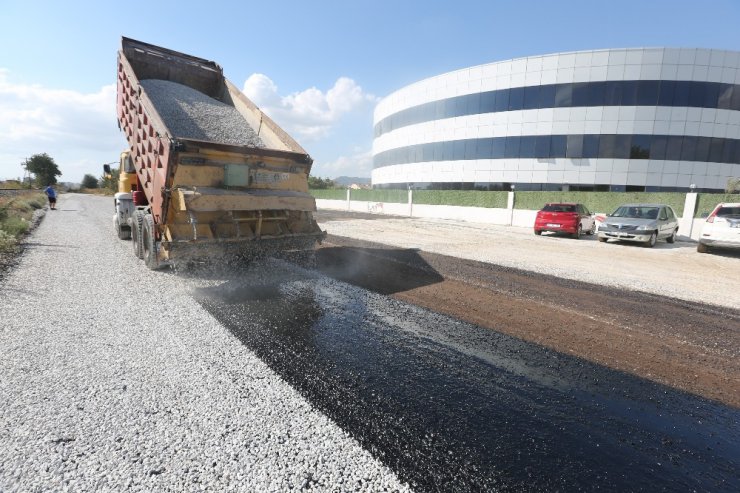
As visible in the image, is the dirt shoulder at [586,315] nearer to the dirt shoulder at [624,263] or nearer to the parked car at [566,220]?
the dirt shoulder at [624,263]

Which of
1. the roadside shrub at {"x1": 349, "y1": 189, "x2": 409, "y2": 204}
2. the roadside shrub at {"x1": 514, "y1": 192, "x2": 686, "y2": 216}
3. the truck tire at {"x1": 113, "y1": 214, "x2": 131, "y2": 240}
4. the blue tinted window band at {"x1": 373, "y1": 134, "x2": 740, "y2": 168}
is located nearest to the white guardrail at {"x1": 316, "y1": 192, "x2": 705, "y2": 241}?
the roadside shrub at {"x1": 349, "y1": 189, "x2": 409, "y2": 204}

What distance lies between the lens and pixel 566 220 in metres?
15.9

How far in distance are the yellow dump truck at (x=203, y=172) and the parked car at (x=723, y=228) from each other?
12889 millimetres

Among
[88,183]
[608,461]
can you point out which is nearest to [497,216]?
[608,461]

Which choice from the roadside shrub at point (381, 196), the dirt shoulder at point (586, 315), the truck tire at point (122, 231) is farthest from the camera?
the roadside shrub at point (381, 196)

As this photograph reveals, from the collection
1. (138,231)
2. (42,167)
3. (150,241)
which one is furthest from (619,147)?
(42,167)

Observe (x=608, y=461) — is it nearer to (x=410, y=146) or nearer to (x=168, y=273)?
(x=168, y=273)

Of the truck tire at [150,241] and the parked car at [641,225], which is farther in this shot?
the parked car at [641,225]

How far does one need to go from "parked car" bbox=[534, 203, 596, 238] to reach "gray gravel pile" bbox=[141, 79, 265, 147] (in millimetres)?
13801

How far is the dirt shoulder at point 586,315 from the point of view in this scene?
149 inches

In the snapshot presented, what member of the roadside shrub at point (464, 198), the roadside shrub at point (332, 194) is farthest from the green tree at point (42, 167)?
the roadside shrub at point (464, 198)

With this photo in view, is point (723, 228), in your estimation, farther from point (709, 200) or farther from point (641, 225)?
point (709, 200)

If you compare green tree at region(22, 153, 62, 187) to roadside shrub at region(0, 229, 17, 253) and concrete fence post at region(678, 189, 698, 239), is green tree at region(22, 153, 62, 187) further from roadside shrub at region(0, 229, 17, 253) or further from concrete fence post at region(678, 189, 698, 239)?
concrete fence post at region(678, 189, 698, 239)

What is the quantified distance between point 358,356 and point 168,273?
4975mm
